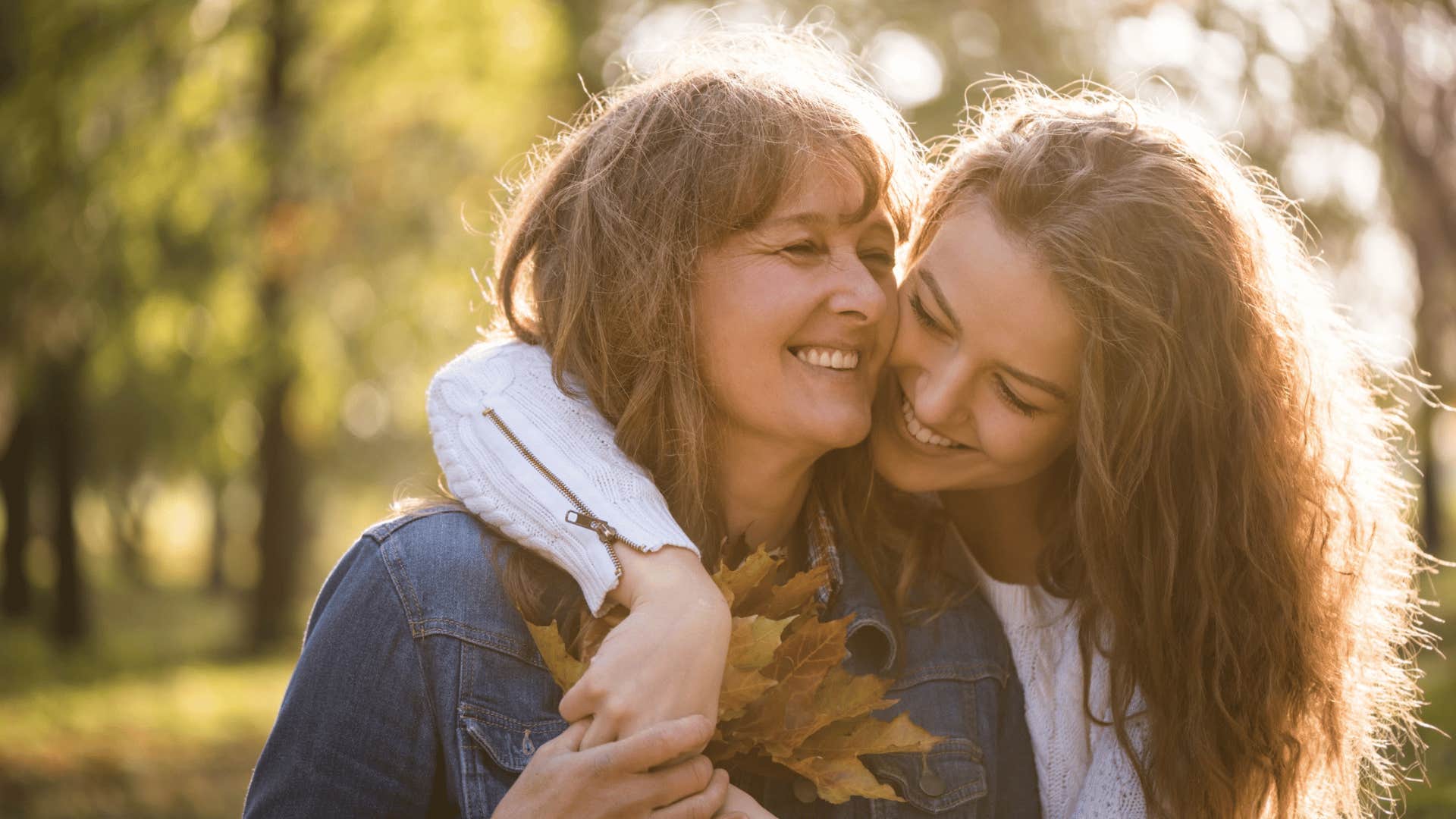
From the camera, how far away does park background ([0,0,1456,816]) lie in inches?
244

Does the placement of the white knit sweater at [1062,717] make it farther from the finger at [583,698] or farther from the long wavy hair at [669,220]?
the finger at [583,698]

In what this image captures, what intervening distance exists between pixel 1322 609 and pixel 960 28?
223 inches

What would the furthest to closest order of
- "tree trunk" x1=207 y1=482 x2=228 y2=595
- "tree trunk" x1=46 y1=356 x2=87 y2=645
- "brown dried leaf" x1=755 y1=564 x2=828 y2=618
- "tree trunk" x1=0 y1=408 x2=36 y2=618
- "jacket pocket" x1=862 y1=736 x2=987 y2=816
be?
"tree trunk" x1=207 y1=482 x2=228 y2=595 → "tree trunk" x1=0 y1=408 x2=36 y2=618 → "tree trunk" x1=46 y1=356 x2=87 y2=645 → "jacket pocket" x1=862 y1=736 x2=987 y2=816 → "brown dried leaf" x1=755 y1=564 x2=828 y2=618

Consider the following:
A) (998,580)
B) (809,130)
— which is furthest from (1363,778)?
(809,130)

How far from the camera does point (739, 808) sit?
216cm

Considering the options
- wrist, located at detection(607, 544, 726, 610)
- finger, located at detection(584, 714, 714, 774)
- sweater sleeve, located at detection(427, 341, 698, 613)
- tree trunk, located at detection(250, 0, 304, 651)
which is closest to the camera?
finger, located at detection(584, 714, 714, 774)

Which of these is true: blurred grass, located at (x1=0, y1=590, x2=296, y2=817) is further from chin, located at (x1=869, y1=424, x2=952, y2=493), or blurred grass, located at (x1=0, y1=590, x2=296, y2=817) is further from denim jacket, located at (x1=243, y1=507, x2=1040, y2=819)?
chin, located at (x1=869, y1=424, x2=952, y2=493)

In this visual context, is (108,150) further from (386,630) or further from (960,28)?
(386,630)

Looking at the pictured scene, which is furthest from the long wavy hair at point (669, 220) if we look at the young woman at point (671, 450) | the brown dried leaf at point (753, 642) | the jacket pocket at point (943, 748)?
the jacket pocket at point (943, 748)

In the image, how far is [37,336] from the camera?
8211mm

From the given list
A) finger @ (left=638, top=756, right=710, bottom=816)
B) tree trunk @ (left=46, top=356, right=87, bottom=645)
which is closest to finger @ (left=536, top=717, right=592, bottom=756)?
finger @ (left=638, top=756, right=710, bottom=816)

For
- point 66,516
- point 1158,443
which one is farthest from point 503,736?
point 66,516

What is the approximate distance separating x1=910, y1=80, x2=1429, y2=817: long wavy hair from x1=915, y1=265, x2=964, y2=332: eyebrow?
13 centimetres

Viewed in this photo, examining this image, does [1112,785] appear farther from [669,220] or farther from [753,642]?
[669,220]
